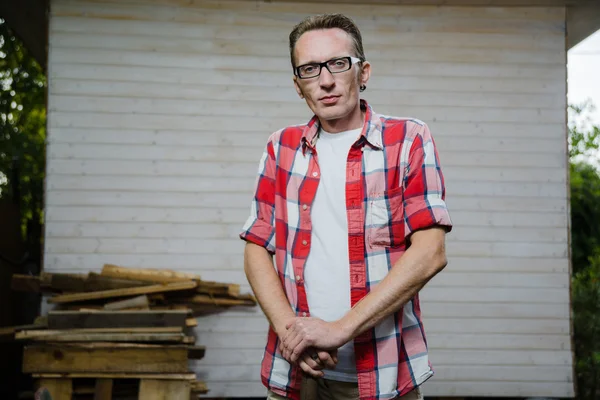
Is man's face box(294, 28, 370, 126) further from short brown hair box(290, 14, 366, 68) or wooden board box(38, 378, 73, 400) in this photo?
wooden board box(38, 378, 73, 400)

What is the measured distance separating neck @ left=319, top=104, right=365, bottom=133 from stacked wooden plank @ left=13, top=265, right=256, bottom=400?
10.2 feet

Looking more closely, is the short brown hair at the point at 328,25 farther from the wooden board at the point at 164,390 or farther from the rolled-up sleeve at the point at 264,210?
the wooden board at the point at 164,390

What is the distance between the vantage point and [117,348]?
4883 mm

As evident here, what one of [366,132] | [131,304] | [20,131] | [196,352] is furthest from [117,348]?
[20,131]

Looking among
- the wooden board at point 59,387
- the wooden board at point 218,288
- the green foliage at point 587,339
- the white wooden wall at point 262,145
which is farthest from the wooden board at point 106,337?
the green foliage at point 587,339

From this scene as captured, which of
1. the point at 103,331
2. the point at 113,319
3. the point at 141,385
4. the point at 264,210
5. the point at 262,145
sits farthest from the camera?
the point at 262,145

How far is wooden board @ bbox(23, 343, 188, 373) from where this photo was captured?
15.9ft

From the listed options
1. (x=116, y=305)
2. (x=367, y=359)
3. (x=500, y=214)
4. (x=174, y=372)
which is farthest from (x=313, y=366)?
(x=500, y=214)

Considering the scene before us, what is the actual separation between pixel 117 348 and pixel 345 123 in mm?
3333

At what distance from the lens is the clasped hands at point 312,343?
1816 millimetres

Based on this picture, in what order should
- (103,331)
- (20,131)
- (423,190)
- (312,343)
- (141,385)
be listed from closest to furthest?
(312,343) < (423,190) < (141,385) < (103,331) < (20,131)

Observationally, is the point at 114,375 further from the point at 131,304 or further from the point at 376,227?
the point at 376,227

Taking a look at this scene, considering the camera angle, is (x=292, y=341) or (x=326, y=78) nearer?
(x=292, y=341)

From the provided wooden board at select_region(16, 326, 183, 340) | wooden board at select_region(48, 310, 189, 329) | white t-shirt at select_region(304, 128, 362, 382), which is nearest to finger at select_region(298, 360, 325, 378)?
white t-shirt at select_region(304, 128, 362, 382)
